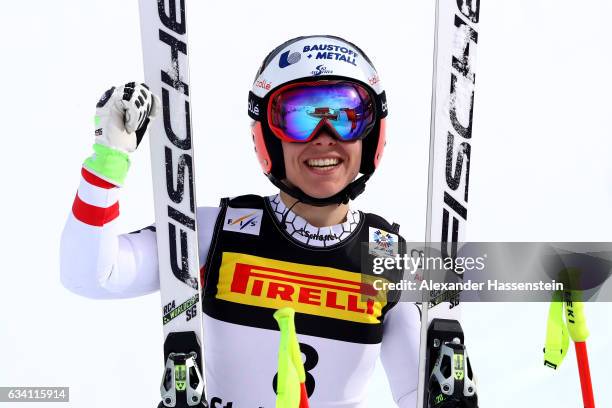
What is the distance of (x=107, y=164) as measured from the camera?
2227 mm

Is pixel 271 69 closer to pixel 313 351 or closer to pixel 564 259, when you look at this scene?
pixel 313 351

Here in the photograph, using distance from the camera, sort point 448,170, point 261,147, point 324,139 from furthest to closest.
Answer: point 448,170 < point 261,147 < point 324,139

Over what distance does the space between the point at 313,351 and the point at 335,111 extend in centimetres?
88

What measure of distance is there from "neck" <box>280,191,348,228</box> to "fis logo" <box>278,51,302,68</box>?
1.67 ft

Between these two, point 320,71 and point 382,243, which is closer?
point 320,71

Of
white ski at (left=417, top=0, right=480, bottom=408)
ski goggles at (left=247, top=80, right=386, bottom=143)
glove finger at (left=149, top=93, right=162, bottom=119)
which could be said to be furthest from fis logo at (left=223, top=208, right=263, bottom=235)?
white ski at (left=417, top=0, right=480, bottom=408)

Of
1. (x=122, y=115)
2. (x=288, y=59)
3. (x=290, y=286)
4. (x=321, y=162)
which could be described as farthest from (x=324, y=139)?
(x=122, y=115)

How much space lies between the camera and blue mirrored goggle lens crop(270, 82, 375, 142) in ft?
8.03

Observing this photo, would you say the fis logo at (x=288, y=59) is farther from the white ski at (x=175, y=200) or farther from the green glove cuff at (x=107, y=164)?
the green glove cuff at (x=107, y=164)

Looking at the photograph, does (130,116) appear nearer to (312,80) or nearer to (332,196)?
(312,80)

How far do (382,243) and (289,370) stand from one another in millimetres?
683

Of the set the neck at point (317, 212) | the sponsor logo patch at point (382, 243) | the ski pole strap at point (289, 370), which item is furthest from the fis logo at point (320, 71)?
the ski pole strap at point (289, 370)

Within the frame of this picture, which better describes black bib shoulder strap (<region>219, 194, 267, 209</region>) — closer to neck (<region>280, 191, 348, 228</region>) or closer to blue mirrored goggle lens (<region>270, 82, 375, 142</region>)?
neck (<region>280, 191, 348, 228</region>)

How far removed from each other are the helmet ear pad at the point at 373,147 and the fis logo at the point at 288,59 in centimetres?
37
